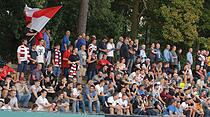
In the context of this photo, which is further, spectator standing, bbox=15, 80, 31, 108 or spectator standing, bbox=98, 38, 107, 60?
spectator standing, bbox=98, 38, 107, 60

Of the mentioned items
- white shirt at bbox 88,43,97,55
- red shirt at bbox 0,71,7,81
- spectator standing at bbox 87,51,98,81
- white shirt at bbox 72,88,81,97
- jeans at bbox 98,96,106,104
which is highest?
white shirt at bbox 88,43,97,55

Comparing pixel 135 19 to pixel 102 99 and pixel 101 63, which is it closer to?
pixel 101 63

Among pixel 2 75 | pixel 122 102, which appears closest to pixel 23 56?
Result: pixel 2 75

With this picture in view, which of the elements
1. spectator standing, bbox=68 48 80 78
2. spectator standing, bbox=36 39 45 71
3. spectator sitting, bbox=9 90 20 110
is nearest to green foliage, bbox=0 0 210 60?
spectator standing, bbox=68 48 80 78

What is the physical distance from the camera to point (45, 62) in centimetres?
2066

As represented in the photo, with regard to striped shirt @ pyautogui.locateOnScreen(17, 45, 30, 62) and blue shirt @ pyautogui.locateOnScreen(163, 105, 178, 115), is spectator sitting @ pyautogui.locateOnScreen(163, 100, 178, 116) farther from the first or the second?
striped shirt @ pyautogui.locateOnScreen(17, 45, 30, 62)

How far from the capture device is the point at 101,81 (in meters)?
20.1

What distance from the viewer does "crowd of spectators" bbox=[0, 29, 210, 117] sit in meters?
18.1

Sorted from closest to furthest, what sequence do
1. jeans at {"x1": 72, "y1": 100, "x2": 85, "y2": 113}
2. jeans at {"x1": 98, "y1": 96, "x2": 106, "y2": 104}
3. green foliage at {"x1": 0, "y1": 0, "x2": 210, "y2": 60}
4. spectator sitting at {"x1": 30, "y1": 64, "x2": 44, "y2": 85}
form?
jeans at {"x1": 72, "y1": 100, "x2": 85, "y2": 113} → spectator sitting at {"x1": 30, "y1": 64, "x2": 44, "y2": 85} → jeans at {"x1": 98, "y1": 96, "x2": 106, "y2": 104} → green foliage at {"x1": 0, "y1": 0, "x2": 210, "y2": 60}

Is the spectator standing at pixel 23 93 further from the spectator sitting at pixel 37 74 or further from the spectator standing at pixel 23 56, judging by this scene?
the spectator standing at pixel 23 56

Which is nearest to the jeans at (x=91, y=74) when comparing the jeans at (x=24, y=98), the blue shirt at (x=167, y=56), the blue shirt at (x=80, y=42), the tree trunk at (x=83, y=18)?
the blue shirt at (x=80, y=42)

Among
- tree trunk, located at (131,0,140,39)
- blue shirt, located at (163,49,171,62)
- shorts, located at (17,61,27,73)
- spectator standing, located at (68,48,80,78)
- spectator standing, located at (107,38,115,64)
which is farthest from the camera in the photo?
tree trunk, located at (131,0,140,39)

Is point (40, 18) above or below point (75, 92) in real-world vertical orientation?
above

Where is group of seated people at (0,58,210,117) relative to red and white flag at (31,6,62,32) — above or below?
below
